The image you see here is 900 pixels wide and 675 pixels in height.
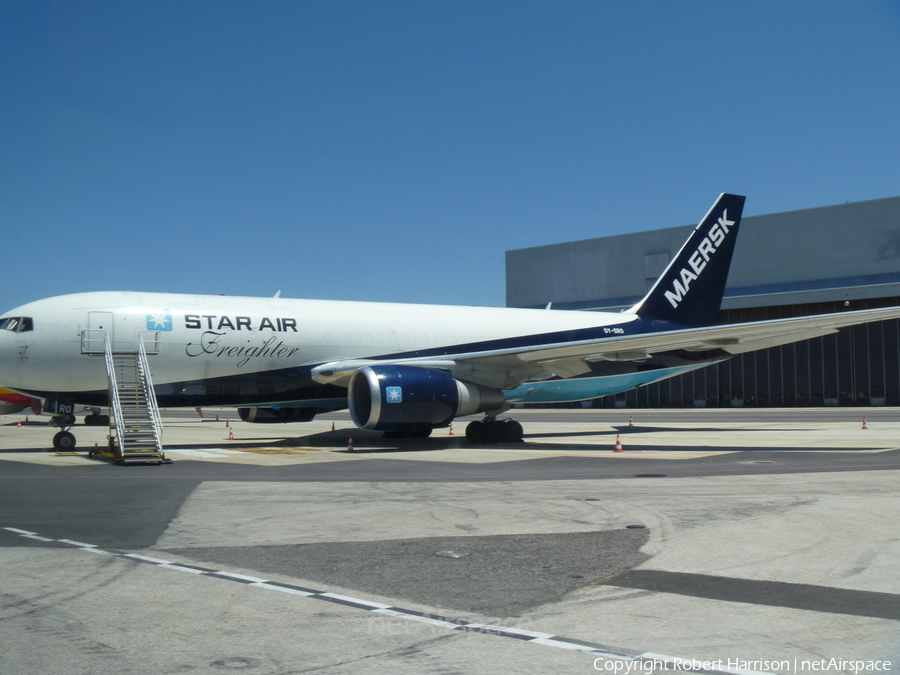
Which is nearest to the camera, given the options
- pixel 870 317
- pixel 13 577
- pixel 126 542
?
pixel 13 577

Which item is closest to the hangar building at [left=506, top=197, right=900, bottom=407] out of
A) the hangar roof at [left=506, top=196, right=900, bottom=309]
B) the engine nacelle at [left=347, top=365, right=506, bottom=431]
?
the hangar roof at [left=506, top=196, right=900, bottom=309]

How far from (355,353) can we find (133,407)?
5.84 metres

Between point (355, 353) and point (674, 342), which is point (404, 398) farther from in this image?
point (674, 342)

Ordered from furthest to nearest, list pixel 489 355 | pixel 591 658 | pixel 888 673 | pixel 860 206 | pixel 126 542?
pixel 860 206 < pixel 489 355 < pixel 126 542 < pixel 591 658 < pixel 888 673

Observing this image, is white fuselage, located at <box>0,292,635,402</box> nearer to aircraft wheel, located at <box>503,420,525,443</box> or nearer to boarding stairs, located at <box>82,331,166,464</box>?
boarding stairs, located at <box>82,331,166,464</box>

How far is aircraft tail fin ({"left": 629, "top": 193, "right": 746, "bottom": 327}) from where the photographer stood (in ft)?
80.7

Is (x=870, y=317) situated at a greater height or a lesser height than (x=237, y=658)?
greater

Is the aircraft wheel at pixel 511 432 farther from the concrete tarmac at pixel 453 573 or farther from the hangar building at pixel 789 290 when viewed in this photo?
the hangar building at pixel 789 290

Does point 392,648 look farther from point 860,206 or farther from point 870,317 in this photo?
point 860,206

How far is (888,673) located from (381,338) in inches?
689

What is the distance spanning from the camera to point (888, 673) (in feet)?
12.4

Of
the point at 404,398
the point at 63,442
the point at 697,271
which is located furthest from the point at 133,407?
the point at 697,271

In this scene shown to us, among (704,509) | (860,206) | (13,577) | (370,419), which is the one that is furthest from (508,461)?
(860,206)

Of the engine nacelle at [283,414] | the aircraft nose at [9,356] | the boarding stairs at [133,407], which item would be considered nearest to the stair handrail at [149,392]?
the boarding stairs at [133,407]
